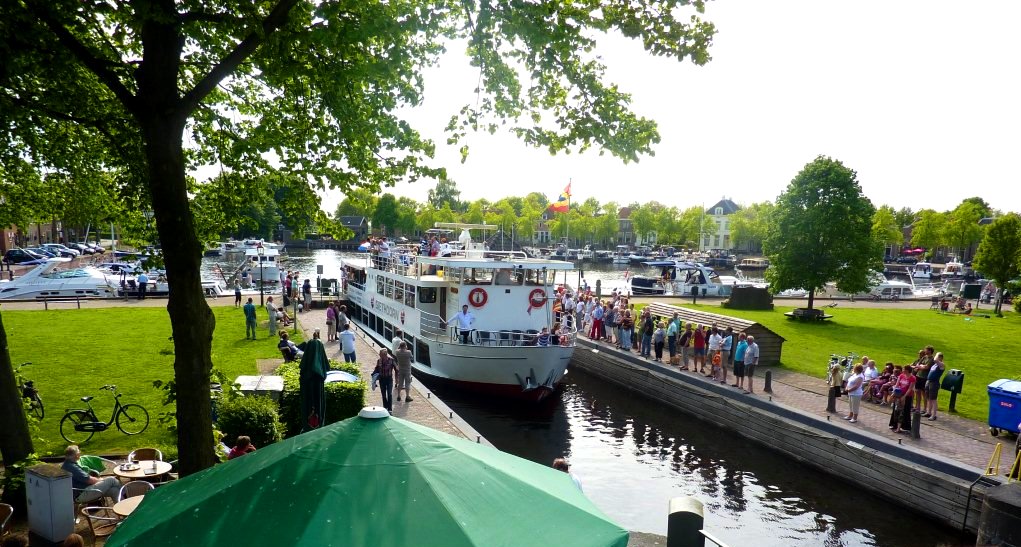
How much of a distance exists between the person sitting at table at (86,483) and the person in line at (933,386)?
54.9 ft

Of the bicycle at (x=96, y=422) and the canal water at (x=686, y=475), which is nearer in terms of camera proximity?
the bicycle at (x=96, y=422)

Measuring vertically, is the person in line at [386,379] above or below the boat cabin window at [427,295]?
below

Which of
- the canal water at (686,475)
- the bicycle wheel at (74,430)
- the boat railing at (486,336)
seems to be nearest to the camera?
the bicycle wheel at (74,430)

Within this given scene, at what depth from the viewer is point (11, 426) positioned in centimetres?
778

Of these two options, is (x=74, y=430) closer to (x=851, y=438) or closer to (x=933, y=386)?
(x=851, y=438)

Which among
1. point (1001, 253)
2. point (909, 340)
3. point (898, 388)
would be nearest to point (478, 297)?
point (898, 388)

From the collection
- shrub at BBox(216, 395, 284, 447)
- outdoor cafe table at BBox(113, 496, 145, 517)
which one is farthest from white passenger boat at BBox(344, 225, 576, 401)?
outdoor cafe table at BBox(113, 496, 145, 517)

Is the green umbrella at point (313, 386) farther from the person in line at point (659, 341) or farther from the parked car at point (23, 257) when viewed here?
the parked car at point (23, 257)

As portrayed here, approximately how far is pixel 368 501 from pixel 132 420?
11.0 metres

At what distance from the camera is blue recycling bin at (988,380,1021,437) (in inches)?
506

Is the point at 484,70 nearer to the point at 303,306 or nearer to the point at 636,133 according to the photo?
the point at 636,133

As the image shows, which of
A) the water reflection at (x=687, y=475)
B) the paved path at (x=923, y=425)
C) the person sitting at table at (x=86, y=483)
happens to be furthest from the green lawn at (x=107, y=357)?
the paved path at (x=923, y=425)

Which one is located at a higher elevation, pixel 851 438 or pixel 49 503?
pixel 49 503

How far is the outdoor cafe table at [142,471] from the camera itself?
27.2 feet
